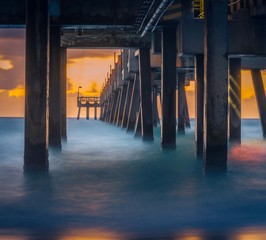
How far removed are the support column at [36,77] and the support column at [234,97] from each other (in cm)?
1128

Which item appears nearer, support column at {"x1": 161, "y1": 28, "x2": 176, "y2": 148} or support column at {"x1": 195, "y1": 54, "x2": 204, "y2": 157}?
support column at {"x1": 195, "y1": 54, "x2": 204, "y2": 157}

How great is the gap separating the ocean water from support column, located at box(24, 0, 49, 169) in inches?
36.6

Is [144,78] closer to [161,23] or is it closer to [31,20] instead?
[161,23]

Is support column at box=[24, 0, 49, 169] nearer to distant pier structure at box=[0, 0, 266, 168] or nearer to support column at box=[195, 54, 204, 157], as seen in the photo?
distant pier structure at box=[0, 0, 266, 168]

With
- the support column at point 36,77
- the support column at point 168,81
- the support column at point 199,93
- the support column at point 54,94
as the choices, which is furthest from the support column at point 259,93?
the support column at point 36,77

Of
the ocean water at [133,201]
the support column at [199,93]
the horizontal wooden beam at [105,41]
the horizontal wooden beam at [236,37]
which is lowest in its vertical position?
the ocean water at [133,201]

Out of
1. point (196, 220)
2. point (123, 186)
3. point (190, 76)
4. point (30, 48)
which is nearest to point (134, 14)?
point (30, 48)

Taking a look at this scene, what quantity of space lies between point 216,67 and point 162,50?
20.3ft

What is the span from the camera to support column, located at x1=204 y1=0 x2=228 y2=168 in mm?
10328

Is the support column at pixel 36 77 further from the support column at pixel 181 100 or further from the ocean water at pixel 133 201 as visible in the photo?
the support column at pixel 181 100

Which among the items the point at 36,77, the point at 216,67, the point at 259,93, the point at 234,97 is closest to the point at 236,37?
the point at 216,67

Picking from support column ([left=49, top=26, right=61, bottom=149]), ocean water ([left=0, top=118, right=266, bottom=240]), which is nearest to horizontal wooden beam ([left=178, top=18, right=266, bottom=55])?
ocean water ([left=0, top=118, right=266, bottom=240])

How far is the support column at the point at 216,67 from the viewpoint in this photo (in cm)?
1033

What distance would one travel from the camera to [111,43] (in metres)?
20.4
